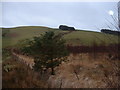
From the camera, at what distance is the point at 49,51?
10039 millimetres

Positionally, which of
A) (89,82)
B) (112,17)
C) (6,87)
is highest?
(112,17)

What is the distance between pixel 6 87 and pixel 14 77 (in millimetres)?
366

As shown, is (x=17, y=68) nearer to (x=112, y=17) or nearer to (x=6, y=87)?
(x=6, y=87)

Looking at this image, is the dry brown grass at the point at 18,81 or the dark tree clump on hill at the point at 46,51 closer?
the dry brown grass at the point at 18,81

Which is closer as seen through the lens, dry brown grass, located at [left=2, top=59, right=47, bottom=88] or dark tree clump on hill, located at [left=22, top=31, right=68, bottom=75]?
dry brown grass, located at [left=2, top=59, right=47, bottom=88]

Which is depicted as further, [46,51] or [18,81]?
[46,51]

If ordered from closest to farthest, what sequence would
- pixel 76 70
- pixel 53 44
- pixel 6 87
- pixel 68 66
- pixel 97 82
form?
1. pixel 6 87
2. pixel 97 82
3. pixel 53 44
4. pixel 76 70
5. pixel 68 66

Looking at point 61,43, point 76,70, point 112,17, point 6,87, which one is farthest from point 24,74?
point 76,70

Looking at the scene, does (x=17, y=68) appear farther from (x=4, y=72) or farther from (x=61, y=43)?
(x=61, y=43)

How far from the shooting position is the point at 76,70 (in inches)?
473

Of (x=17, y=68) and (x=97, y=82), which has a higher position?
(x=17, y=68)

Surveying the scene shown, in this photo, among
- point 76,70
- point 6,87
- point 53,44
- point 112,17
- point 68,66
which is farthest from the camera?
point 68,66

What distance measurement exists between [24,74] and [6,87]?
0.70m

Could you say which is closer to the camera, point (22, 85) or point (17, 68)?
point (22, 85)
